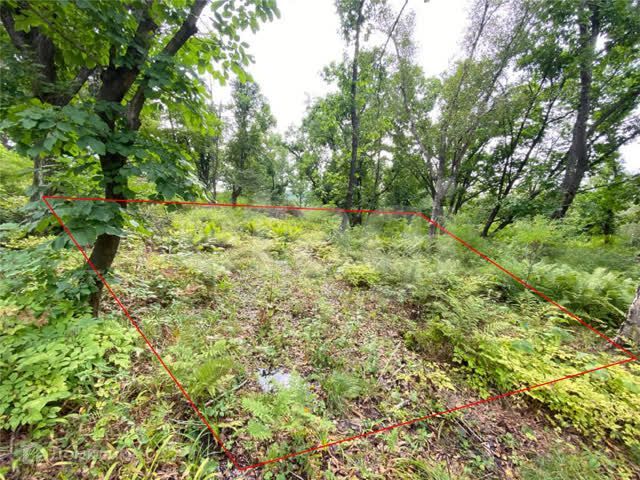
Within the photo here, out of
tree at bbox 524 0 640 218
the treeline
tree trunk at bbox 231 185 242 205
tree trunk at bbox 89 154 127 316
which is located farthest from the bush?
tree trunk at bbox 231 185 242 205

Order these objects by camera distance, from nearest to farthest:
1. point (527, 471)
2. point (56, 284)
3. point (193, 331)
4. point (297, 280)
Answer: point (527, 471) < point (56, 284) < point (193, 331) < point (297, 280)

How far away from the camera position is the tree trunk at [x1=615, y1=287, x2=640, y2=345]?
108 inches

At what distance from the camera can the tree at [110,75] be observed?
140 cm

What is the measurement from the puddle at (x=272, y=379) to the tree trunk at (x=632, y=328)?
13.9 feet

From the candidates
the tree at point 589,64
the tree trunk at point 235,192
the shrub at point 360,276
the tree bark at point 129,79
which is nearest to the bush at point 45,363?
the tree bark at point 129,79

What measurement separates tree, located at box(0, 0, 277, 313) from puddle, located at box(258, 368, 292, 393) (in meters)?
1.84

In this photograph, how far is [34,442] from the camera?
1445mm

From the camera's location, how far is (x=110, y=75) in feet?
5.88

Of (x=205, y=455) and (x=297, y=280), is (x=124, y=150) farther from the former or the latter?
(x=297, y=280)

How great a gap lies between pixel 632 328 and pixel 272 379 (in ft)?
14.8

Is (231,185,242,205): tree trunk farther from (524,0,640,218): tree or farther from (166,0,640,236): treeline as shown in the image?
(524,0,640,218): tree

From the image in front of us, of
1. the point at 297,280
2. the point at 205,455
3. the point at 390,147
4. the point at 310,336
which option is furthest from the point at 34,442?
the point at 390,147

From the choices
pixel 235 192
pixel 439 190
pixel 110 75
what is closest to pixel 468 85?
pixel 439 190

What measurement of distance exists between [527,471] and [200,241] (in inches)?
256
